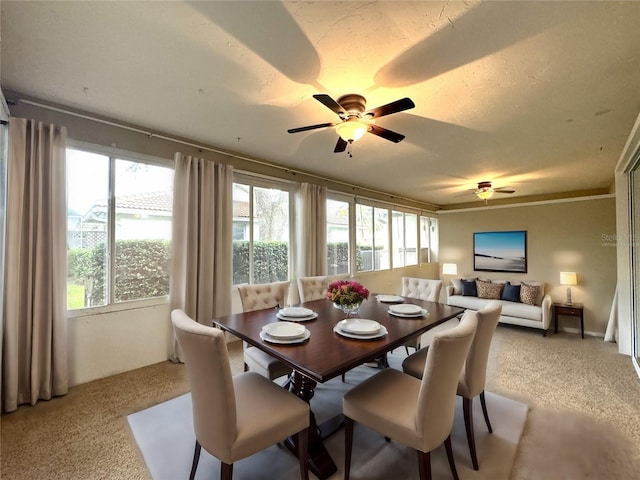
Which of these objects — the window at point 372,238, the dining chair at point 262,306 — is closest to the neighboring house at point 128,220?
the dining chair at point 262,306

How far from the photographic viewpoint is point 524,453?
1.81m

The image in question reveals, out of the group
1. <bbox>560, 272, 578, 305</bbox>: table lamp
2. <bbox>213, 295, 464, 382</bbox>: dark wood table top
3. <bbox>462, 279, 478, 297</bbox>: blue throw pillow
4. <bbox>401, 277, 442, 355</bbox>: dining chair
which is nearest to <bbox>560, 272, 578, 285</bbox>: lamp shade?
<bbox>560, 272, 578, 305</bbox>: table lamp

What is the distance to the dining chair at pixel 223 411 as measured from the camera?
4.13ft

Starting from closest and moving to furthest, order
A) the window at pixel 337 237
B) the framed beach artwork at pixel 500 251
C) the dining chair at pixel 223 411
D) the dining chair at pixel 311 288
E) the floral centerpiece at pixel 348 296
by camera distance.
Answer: the dining chair at pixel 223 411, the floral centerpiece at pixel 348 296, the dining chair at pixel 311 288, the window at pixel 337 237, the framed beach artwork at pixel 500 251

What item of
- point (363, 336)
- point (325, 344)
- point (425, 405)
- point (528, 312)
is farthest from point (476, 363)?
point (528, 312)

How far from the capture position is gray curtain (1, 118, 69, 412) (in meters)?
2.16

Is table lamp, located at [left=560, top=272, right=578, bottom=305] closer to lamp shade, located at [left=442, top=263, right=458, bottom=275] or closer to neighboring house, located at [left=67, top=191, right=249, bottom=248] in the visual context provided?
lamp shade, located at [left=442, top=263, right=458, bottom=275]

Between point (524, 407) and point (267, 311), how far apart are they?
2.33 m

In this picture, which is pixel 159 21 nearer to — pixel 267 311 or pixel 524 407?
pixel 267 311

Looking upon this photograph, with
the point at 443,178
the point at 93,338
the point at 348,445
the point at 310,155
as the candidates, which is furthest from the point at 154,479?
the point at 443,178

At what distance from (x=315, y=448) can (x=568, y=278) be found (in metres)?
5.31

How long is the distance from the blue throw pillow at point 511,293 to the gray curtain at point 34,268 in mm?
6255

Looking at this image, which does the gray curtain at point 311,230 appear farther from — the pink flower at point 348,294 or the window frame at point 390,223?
the pink flower at point 348,294

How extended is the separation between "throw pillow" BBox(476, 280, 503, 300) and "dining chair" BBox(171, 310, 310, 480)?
196 inches
